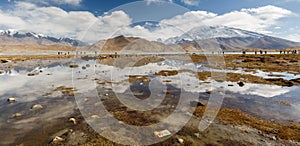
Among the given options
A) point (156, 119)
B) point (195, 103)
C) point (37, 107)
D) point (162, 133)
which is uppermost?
point (195, 103)

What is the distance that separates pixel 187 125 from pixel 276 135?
6.09m

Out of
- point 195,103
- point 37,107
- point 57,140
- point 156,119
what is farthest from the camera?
point 195,103

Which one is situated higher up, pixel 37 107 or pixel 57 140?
pixel 37 107

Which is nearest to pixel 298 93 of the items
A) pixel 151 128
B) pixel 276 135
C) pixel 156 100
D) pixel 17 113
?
pixel 276 135

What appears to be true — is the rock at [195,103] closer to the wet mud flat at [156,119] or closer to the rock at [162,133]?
the wet mud flat at [156,119]

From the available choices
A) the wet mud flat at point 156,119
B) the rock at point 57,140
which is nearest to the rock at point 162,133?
the wet mud flat at point 156,119

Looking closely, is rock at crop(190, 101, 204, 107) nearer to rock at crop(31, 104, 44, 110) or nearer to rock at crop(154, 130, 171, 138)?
rock at crop(154, 130, 171, 138)

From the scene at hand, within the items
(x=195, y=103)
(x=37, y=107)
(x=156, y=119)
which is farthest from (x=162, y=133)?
(x=37, y=107)

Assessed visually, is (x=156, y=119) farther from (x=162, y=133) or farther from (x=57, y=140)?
(x=57, y=140)

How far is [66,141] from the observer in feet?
37.4

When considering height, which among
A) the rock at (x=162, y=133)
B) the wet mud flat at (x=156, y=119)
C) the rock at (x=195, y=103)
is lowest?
the rock at (x=162, y=133)

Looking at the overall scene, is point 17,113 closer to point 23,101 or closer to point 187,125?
point 23,101

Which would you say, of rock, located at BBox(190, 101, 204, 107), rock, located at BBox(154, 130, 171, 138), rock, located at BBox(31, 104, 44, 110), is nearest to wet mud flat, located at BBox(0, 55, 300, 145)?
rock, located at BBox(31, 104, 44, 110)

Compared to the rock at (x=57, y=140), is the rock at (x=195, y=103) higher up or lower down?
higher up
